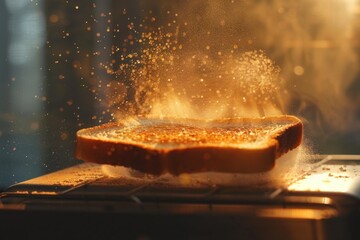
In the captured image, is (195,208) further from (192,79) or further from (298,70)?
(298,70)

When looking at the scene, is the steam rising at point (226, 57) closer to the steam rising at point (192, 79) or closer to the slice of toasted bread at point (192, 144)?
the steam rising at point (192, 79)

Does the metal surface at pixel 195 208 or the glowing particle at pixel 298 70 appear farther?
the glowing particle at pixel 298 70

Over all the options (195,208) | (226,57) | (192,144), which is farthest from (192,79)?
(195,208)

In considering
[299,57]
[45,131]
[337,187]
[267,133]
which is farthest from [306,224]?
[45,131]

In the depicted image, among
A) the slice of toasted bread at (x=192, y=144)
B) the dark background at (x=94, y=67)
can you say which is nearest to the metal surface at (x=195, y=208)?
the slice of toasted bread at (x=192, y=144)

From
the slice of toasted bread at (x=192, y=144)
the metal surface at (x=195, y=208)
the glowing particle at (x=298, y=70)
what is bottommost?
the metal surface at (x=195, y=208)

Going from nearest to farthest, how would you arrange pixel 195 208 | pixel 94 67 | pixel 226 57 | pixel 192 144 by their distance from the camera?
pixel 195 208 < pixel 192 144 < pixel 226 57 < pixel 94 67

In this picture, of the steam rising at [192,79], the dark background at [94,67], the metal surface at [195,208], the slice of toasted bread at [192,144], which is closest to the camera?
the metal surface at [195,208]
